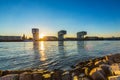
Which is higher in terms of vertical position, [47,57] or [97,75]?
[97,75]

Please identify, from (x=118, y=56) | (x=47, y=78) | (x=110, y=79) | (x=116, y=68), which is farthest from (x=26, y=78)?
(x=118, y=56)

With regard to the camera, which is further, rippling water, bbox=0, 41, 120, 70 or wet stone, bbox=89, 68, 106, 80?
rippling water, bbox=0, 41, 120, 70

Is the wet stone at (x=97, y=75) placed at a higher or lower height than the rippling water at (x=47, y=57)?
higher

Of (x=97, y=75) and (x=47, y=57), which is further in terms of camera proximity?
(x=47, y=57)

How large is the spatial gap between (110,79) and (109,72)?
1.69 metres

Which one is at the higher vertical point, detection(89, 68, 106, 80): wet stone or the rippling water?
detection(89, 68, 106, 80): wet stone

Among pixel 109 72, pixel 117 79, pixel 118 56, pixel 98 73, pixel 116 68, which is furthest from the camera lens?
pixel 118 56

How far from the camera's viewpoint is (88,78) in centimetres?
830

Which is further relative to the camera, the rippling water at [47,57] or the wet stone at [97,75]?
the rippling water at [47,57]

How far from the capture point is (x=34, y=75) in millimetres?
8953

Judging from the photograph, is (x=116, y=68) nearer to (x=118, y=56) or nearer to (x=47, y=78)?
(x=47, y=78)

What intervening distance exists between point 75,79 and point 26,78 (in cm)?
252

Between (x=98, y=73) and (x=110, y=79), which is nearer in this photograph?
(x=110, y=79)

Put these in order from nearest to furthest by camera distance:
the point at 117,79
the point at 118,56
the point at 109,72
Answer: the point at 117,79
the point at 109,72
the point at 118,56
